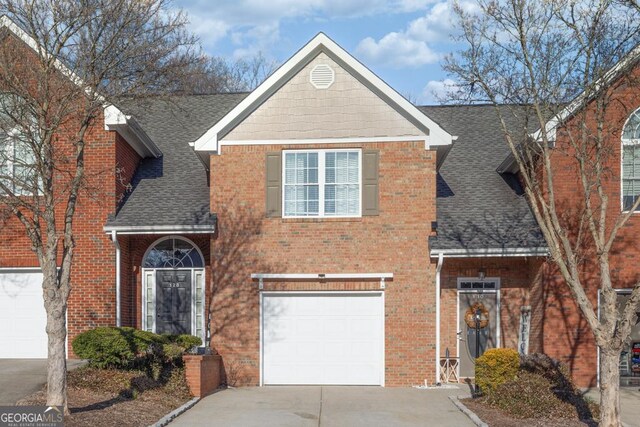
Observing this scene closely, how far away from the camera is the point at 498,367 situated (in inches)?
581

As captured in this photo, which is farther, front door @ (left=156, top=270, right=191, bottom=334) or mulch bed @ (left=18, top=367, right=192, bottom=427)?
front door @ (left=156, top=270, right=191, bottom=334)

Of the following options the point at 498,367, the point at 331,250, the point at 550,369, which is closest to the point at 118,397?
the point at 331,250

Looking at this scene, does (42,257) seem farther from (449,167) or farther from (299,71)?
(449,167)

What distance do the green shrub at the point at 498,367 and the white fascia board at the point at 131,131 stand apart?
8658mm

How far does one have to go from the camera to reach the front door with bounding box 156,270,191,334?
1859 cm

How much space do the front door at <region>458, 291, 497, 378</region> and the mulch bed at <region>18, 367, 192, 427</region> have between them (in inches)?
250

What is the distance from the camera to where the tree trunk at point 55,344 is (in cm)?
1177

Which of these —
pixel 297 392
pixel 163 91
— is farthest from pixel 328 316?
pixel 163 91

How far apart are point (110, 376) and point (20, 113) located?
17.0 feet

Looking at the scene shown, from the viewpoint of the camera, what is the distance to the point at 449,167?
20.3 m

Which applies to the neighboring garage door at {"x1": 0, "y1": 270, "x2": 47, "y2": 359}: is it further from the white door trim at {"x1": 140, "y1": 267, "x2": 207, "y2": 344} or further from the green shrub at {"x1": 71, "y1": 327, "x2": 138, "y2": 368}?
the green shrub at {"x1": 71, "y1": 327, "x2": 138, "y2": 368}

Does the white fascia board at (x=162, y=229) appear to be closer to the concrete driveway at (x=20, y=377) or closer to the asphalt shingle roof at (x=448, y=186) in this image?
the asphalt shingle roof at (x=448, y=186)

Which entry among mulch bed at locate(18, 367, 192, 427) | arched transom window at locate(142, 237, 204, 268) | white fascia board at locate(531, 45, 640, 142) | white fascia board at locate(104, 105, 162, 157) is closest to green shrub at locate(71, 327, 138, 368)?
mulch bed at locate(18, 367, 192, 427)

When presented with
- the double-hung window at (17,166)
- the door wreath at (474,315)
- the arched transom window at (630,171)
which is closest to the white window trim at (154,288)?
the double-hung window at (17,166)
